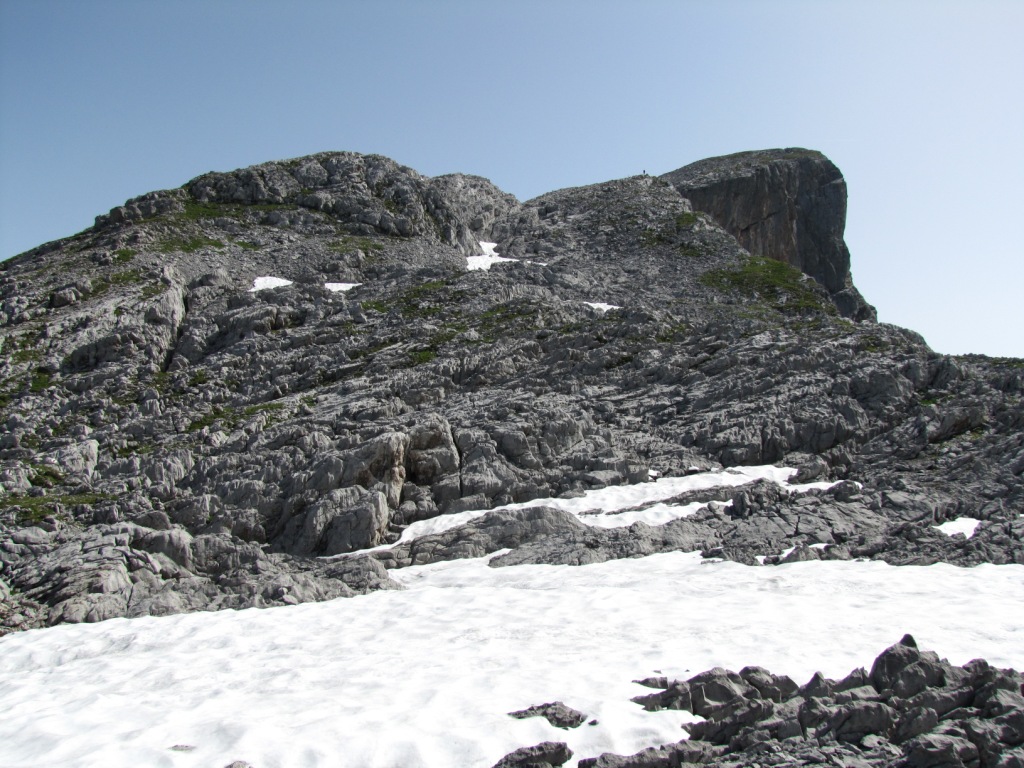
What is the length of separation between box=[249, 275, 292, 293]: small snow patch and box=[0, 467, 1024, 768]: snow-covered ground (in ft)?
Answer: 121

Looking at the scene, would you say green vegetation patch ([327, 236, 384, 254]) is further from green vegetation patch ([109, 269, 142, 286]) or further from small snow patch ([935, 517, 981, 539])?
small snow patch ([935, 517, 981, 539])

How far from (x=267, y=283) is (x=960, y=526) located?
47027mm

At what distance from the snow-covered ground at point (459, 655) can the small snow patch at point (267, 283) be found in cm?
3695

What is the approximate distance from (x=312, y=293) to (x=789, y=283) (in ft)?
132

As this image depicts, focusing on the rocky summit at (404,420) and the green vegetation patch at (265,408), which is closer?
the rocky summit at (404,420)

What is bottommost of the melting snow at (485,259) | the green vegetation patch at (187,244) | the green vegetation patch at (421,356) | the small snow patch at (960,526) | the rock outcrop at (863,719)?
the small snow patch at (960,526)

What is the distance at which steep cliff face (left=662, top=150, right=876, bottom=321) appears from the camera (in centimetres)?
9731

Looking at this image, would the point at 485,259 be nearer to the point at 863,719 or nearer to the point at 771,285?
the point at 771,285

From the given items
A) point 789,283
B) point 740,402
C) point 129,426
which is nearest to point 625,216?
point 789,283

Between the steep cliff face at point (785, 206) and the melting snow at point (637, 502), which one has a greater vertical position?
the steep cliff face at point (785, 206)

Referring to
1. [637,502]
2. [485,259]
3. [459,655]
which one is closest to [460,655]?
[459,655]

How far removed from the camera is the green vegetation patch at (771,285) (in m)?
63.0

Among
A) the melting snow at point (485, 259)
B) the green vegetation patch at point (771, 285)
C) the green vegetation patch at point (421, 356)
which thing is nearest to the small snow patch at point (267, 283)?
the melting snow at point (485, 259)

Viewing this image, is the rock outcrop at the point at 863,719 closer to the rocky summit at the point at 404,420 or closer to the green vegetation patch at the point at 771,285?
the rocky summit at the point at 404,420
